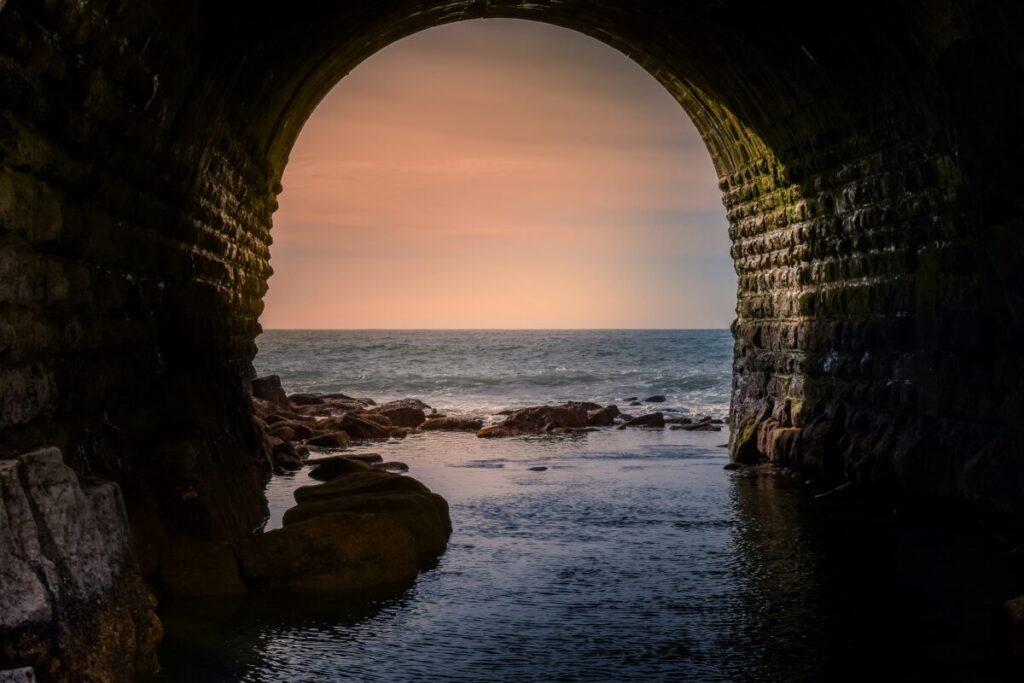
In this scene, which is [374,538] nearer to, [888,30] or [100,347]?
[100,347]

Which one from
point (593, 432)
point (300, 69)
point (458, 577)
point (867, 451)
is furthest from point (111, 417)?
point (593, 432)

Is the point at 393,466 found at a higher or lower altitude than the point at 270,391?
lower

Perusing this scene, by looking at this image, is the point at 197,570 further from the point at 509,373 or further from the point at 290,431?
the point at 509,373

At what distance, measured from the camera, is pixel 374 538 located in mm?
9039

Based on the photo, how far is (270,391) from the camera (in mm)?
28812

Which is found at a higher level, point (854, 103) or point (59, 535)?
point (854, 103)

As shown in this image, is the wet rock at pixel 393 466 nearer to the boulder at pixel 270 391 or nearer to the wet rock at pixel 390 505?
the wet rock at pixel 390 505

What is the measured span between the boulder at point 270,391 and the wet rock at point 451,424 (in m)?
5.02

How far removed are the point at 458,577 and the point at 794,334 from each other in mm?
8196

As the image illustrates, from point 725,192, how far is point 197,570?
39.3ft

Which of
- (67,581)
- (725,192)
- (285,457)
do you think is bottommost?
(285,457)

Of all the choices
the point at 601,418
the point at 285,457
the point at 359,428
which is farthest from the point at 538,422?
the point at 285,457

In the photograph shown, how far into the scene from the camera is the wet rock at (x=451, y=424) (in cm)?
2453

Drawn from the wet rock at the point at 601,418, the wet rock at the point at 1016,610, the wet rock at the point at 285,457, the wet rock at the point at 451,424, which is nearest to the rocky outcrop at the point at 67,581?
the wet rock at the point at 1016,610
